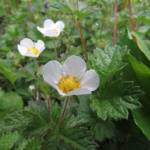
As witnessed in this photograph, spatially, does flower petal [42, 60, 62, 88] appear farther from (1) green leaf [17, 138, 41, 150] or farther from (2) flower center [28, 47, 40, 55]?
(2) flower center [28, 47, 40, 55]

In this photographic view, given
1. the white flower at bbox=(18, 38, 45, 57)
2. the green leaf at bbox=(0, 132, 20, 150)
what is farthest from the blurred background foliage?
the white flower at bbox=(18, 38, 45, 57)

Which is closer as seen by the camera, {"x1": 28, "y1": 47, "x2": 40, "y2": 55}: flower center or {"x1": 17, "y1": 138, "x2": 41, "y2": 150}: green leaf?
{"x1": 17, "y1": 138, "x2": 41, "y2": 150}: green leaf

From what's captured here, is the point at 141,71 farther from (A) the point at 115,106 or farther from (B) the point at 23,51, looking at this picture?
(B) the point at 23,51

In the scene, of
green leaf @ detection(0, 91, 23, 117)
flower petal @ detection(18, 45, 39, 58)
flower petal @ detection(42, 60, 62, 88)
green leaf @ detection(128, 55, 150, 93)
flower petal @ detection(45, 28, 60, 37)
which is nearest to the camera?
flower petal @ detection(42, 60, 62, 88)

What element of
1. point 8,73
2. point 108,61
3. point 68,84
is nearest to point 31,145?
point 68,84

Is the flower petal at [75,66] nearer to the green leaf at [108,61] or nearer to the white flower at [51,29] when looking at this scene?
the green leaf at [108,61]

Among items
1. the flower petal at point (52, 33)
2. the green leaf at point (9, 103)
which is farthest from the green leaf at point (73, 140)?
the flower petal at point (52, 33)

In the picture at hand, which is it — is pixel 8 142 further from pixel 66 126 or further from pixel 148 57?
pixel 148 57
